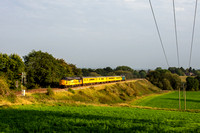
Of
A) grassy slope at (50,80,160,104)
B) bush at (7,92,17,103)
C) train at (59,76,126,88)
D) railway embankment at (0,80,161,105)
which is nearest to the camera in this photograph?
bush at (7,92,17,103)

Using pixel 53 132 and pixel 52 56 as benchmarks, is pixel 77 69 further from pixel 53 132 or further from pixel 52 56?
pixel 53 132

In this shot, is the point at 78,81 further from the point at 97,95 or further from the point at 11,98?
the point at 11,98

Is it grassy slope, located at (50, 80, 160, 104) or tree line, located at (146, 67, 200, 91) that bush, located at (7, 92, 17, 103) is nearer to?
grassy slope, located at (50, 80, 160, 104)

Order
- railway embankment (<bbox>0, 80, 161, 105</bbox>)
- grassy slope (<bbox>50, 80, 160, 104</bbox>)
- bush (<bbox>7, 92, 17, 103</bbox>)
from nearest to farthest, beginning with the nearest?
bush (<bbox>7, 92, 17, 103</bbox>), railway embankment (<bbox>0, 80, 161, 105</bbox>), grassy slope (<bbox>50, 80, 160, 104</bbox>)

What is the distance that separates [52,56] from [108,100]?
1536 centimetres

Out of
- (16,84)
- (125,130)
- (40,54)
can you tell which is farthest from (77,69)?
(125,130)

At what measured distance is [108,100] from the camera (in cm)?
4081

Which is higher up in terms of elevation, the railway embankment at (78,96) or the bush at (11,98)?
the bush at (11,98)

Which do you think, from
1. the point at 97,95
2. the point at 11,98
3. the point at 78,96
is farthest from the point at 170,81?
the point at 11,98

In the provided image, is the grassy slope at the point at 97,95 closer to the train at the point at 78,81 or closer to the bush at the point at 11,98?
the train at the point at 78,81

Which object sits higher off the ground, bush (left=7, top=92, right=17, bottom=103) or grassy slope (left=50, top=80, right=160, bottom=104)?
bush (left=7, top=92, right=17, bottom=103)

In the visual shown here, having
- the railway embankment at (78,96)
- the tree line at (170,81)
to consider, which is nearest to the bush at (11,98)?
the railway embankment at (78,96)

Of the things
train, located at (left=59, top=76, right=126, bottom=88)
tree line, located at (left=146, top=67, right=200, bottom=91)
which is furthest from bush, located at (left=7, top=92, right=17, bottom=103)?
tree line, located at (left=146, top=67, right=200, bottom=91)

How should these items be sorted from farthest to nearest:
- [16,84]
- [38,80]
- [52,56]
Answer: [52,56] → [38,80] → [16,84]
